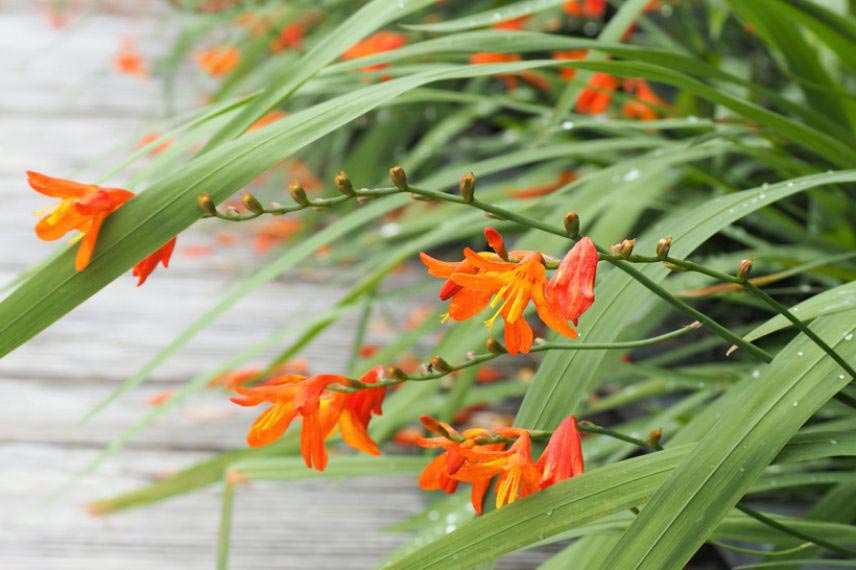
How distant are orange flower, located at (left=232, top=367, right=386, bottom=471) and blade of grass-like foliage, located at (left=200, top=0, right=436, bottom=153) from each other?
0.16 metres

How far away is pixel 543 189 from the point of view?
53.6 inches

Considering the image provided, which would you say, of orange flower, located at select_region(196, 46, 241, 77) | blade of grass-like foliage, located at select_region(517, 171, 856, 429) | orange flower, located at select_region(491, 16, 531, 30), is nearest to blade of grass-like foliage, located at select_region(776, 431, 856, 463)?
blade of grass-like foliage, located at select_region(517, 171, 856, 429)

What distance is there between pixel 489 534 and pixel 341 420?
0.32 ft

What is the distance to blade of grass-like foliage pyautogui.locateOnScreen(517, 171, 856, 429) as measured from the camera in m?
0.55

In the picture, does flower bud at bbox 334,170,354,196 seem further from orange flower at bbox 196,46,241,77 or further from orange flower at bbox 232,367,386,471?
orange flower at bbox 196,46,241,77

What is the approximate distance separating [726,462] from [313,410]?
17 cm

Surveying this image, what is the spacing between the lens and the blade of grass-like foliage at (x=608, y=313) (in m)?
0.55

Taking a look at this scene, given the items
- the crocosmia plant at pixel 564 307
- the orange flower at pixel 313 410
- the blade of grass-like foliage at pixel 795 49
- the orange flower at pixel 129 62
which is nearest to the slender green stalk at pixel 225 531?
the crocosmia plant at pixel 564 307

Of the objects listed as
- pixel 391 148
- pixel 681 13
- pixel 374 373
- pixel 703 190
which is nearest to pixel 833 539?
pixel 374 373

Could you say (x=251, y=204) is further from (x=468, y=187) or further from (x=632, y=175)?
(x=632, y=175)

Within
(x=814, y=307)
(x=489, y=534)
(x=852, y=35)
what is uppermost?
(x=852, y=35)

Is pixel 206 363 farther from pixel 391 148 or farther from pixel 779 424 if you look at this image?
pixel 779 424

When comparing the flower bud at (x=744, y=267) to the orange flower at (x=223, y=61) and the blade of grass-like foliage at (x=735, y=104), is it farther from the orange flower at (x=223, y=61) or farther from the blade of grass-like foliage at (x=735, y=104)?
the orange flower at (x=223, y=61)

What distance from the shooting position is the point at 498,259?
44 cm
